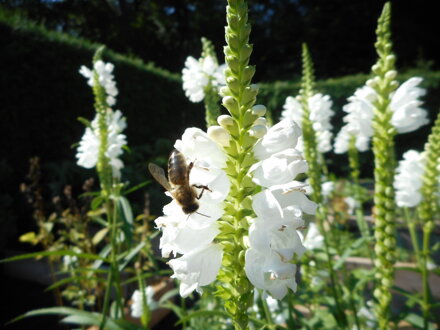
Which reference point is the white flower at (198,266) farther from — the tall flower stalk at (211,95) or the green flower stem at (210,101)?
the tall flower stalk at (211,95)

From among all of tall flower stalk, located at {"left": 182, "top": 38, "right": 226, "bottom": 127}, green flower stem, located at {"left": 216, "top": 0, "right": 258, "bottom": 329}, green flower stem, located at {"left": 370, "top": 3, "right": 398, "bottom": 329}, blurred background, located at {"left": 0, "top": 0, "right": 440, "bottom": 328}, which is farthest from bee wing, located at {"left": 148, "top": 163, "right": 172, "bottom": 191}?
tall flower stalk, located at {"left": 182, "top": 38, "right": 226, "bottom": 127}

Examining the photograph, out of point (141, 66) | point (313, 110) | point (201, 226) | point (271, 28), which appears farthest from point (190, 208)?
point (271, 28)

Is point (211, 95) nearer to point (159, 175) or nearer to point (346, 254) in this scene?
point (159, 175)

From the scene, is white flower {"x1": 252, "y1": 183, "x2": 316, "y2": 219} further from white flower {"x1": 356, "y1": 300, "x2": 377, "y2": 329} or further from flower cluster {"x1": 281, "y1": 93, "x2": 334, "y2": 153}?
white flower {"x1": 356, "y1": 300, "x2": 377, "y2": 329}

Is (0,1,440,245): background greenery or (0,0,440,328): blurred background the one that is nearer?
(0,1,440,245): background greenery

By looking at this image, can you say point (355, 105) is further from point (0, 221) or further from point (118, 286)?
point (0, 221)

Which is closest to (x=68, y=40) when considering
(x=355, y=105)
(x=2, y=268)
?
(x=2, y=268)
